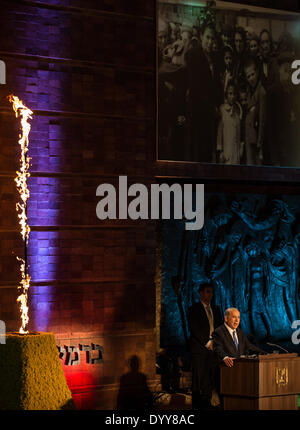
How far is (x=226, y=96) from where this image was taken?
1365cm

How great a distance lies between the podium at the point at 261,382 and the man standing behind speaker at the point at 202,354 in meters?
1.36

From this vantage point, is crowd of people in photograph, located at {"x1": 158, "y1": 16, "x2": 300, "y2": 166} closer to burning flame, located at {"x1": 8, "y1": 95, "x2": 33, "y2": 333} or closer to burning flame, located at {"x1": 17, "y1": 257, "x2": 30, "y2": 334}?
burning flame, located at {"x1": 8, "y1": 95, "x2": 33, "y2": 333}

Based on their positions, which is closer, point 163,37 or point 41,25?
point 41,25

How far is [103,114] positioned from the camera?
12.5 metres

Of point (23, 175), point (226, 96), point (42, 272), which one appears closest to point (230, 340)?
point (42, 272)

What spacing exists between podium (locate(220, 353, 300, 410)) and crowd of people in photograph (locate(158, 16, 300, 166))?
367 cm

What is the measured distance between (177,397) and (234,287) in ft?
6.66

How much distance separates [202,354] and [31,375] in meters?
3.05

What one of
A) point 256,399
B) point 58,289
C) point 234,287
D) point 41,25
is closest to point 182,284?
point 234,287

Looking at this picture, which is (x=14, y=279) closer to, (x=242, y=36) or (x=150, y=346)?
(x=150, y=346)

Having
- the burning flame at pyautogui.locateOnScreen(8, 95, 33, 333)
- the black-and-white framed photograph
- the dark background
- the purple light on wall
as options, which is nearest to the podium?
the dark background

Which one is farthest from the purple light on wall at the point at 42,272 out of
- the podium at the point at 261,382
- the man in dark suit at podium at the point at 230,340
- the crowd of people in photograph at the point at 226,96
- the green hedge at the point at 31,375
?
the podium at the point at 261,382

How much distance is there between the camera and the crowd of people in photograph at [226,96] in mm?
13188

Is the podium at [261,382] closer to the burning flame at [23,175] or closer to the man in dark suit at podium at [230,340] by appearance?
the man in dark suit at podium at [230,340]
